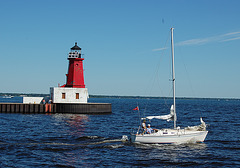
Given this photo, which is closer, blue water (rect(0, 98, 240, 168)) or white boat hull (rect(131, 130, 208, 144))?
blue water (rect(0, 98, 240, 168))

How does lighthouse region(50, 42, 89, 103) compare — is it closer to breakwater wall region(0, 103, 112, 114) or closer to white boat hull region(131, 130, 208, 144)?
breakwater wall region(0, 103, 112, 114)

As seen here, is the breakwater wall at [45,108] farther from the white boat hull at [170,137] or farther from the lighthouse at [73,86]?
the white boat hull at [170,137]

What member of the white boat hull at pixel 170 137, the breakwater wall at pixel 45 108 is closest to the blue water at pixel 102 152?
the white boat hull at pixel 170 137

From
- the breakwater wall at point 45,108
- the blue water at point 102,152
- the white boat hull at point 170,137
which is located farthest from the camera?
the breakwater wall at point 45,108

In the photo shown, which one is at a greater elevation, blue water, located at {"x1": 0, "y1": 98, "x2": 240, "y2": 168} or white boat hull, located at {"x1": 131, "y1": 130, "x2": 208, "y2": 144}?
white boat hull, located at {"x1": 131, "y1": 130, "x2": 208, "y2": 144}

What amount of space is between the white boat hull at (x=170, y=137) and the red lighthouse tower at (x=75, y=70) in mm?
35663

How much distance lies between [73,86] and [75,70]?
3394 millimetres

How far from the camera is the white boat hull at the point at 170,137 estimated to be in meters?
26.3

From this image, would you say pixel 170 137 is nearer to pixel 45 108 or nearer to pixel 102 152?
pixel 102 152

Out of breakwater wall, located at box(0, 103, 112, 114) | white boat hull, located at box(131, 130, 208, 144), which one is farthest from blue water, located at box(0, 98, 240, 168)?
breakwater wall, located at box(0, 103, 112, 114)

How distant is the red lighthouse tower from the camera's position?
60375mm

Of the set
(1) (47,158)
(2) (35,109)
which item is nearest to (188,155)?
(1) (47,158)

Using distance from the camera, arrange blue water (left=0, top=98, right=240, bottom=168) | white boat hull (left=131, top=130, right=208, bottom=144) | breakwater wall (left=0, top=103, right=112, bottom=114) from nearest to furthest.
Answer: blue water (left=0, top=98, right=240, bottom=168) < white boat hull (left=131, top=130, right=208, bottom=144) < breakwater wall (left=0, top=103, right=112, bottom=114)

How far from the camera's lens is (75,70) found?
197 ft
